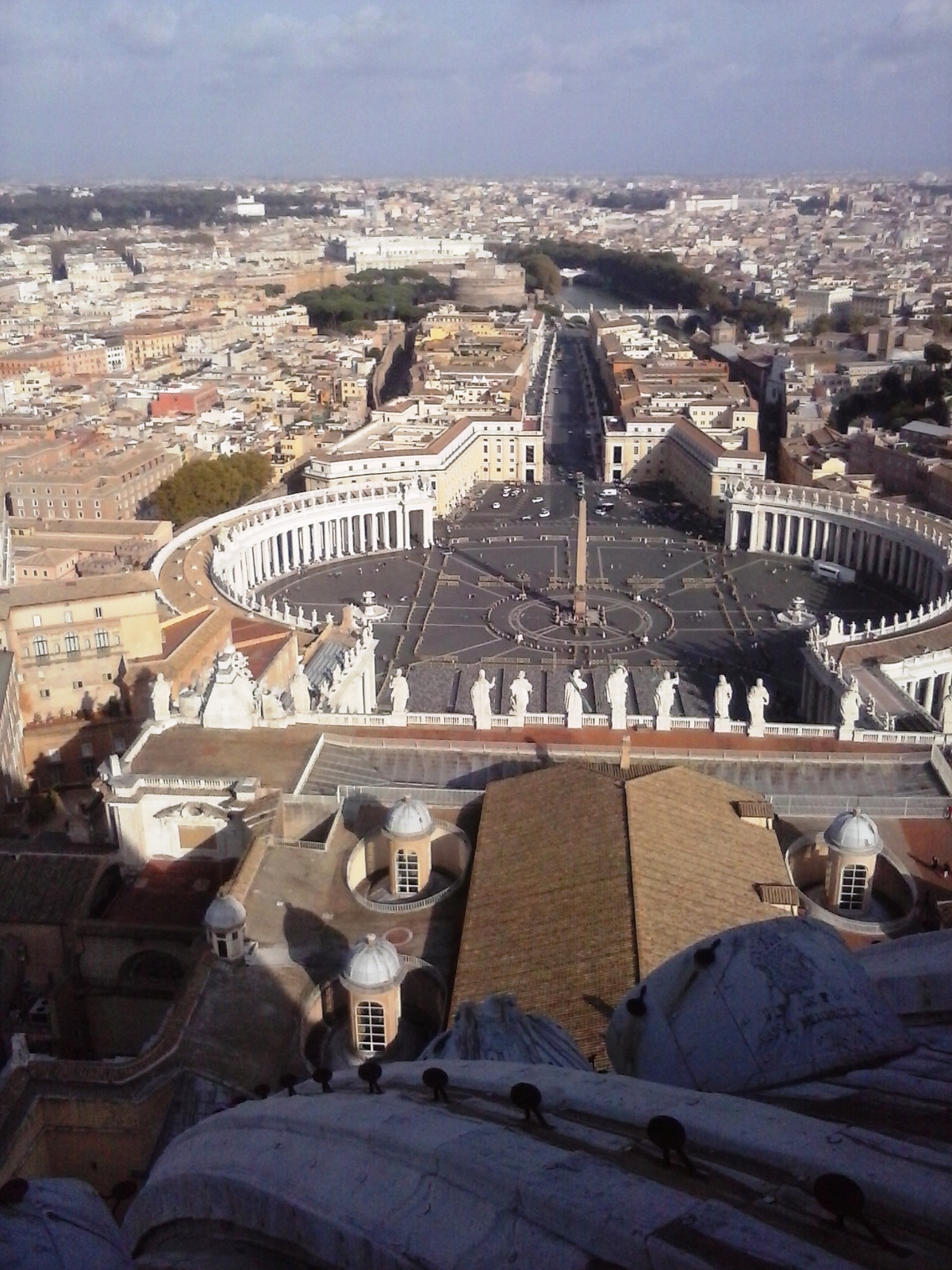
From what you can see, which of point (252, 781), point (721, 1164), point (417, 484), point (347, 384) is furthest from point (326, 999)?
point (347, 384)

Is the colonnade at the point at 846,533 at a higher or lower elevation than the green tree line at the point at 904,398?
lower

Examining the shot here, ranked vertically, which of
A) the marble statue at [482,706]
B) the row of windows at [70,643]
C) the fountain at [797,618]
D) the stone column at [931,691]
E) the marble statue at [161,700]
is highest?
the marble statue at [161,700]

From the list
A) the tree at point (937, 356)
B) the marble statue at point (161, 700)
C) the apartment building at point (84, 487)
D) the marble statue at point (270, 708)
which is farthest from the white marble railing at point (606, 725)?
the tree at point (937, 356)

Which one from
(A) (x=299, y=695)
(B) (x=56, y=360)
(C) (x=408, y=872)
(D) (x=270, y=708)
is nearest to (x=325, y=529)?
(A) (x=299, y=695)

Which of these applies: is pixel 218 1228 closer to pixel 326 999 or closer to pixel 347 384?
pixel 326 999

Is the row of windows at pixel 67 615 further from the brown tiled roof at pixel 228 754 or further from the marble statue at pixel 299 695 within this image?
the brown tiled roof at pixel 228 754

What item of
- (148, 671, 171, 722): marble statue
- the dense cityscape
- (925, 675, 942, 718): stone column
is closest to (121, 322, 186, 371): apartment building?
the dense cityscape
